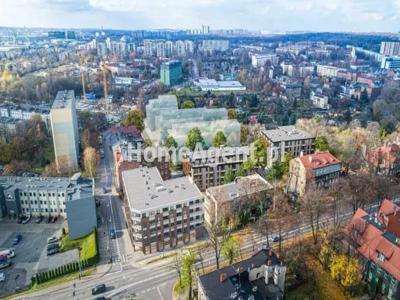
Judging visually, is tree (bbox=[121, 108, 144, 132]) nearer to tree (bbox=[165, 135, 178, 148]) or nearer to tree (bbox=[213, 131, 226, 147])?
tree (bbox=[165, 135, 178, 148])

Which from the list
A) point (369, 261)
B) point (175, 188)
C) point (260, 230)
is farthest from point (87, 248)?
point (369, 261)

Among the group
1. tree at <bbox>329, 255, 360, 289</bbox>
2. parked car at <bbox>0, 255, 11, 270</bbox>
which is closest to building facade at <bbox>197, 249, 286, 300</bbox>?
tree at <bbox>329, 255, 360, 289</bbox>

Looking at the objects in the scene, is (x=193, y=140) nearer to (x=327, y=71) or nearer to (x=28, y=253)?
(x=28, y=253)

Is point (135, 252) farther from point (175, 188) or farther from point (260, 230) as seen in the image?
point (260, 230)

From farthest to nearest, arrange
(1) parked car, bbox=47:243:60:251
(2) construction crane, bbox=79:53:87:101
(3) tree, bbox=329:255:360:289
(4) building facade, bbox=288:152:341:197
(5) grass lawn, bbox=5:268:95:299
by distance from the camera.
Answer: (2) construction crane, bbox=79:53:87:101, (4) building facade, bbox=288:152:341:197, (1) parked car, bbox=47:243:60:251, (5) grass lawn, bbox=5:268:95:299, (3) tree, bbox=329:255:360:289

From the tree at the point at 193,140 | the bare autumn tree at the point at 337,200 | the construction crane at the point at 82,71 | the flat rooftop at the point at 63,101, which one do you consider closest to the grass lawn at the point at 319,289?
the bare autumn tree at the point at 337,200

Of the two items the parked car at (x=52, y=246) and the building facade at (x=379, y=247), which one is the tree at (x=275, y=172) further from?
the parked car at (x=52, y=246)
